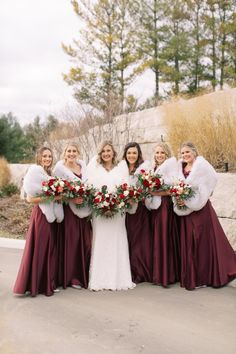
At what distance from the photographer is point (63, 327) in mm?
4176

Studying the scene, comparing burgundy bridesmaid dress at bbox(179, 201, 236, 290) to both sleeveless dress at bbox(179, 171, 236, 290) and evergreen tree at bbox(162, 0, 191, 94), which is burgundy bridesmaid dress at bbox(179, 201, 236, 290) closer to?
sleeveless dress at bbox(179, 171, 236, 290)

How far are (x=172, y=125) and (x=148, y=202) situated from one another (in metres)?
4.58

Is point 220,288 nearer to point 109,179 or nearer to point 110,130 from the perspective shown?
point 109,179

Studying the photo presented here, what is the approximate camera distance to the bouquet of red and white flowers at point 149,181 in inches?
210

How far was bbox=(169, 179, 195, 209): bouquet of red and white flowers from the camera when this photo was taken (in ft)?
17.3

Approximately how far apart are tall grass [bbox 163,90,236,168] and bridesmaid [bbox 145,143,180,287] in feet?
10.4

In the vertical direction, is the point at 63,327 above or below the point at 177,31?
below

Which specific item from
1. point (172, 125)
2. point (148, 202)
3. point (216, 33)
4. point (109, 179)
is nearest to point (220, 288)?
point (148, 202)

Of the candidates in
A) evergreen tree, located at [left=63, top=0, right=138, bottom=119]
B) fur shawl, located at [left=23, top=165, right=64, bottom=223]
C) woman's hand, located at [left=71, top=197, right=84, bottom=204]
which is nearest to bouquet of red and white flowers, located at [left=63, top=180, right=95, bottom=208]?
woman's hand, located at [left=71, top=197, right=84, bottom=204]

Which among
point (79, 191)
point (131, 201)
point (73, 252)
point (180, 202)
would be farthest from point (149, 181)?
point (73, 252)

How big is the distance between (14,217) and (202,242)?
651cm

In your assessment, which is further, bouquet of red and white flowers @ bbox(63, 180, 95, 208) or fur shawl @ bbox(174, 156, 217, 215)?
fur shawl @ bbox(174, 156, 217, 215)

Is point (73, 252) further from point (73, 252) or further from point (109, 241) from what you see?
point (109, 241)

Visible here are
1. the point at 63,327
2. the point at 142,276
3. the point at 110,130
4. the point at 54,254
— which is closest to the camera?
the point at 63,327
